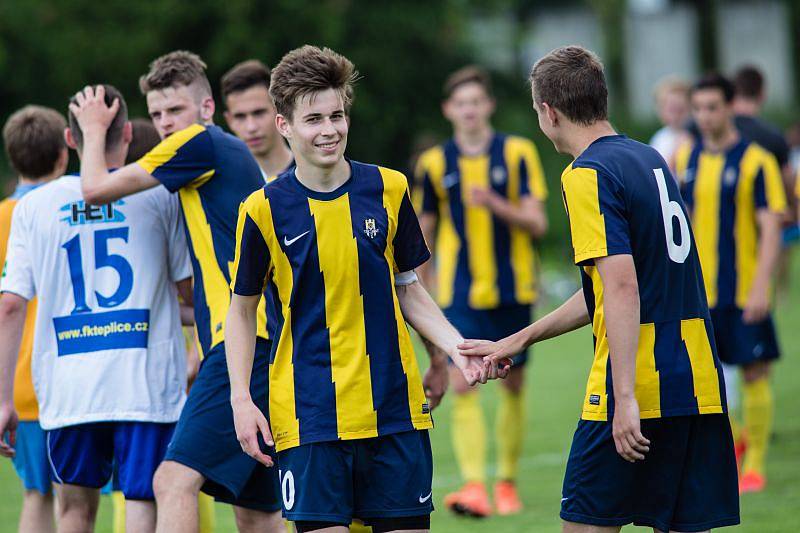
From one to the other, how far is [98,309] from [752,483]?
4473 mm

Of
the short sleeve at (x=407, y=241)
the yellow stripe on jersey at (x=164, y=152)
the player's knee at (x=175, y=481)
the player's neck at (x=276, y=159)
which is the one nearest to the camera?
the short sleeve at (x=407, y=241)

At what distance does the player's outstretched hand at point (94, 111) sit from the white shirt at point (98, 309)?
0.30m

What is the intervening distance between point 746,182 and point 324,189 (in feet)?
14.4

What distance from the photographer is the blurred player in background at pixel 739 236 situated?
7816 mm

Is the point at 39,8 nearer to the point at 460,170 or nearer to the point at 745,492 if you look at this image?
the point at 460,170

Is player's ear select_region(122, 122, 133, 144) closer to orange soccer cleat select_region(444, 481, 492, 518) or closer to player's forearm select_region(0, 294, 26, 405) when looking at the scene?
player's forearm select_region(0, 294, 26, 405)

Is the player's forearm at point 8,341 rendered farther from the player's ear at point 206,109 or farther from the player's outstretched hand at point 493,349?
the player's outstretched hand at point 493,349

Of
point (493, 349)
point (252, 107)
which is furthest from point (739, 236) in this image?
point (493, 349)

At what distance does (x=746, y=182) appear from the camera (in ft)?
25.9

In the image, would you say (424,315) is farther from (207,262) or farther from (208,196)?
(208,196)

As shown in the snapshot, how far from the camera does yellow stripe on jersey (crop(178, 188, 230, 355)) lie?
16.6ft

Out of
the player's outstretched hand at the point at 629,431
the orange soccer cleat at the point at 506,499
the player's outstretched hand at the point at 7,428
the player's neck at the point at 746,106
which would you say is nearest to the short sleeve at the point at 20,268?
the player's outstretched hand at the point at 7,428

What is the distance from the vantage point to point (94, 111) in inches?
Answer: 203

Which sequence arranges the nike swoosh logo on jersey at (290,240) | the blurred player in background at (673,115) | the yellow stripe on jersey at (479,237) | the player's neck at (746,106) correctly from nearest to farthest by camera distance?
the nike swoosh logo on jersey at (290,240), the yellow stripe on jersey at (479,237), the player's neck at (746,106), the blurred player in background at (673,115)
